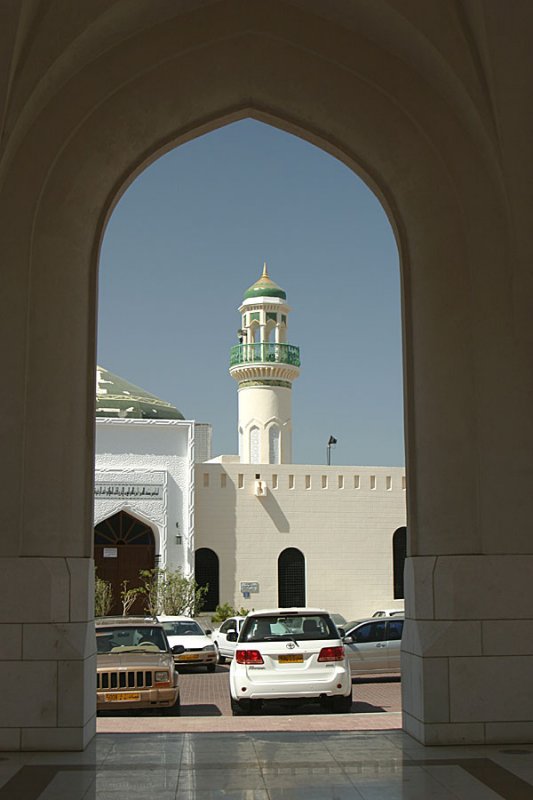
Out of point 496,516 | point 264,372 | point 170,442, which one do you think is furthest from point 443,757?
point 264,372

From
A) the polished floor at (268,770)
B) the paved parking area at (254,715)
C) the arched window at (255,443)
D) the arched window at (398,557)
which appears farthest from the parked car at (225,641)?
the arched window at (255,443)

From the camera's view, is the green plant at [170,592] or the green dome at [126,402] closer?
the green plant at [170,592]

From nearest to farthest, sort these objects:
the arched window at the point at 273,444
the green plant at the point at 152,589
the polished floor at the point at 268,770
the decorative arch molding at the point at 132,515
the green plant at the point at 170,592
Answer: the polished floor at the point at 268,770 → the green plant at the point at 170,592 → the green plant at the point at 152,589 → the decorative arch molding at the point at 132,515 → the arched window at the point at 273,444

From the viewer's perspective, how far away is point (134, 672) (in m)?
12.0

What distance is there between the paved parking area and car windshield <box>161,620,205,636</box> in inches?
37.0

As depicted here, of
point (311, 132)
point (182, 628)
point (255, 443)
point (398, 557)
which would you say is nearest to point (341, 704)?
point (311, 132)

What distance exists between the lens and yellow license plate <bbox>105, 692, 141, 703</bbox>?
1186 cm

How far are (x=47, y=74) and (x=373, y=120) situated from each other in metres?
2.91

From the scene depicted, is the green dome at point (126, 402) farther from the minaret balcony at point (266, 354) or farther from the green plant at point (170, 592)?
the green plant at point (170, 592)

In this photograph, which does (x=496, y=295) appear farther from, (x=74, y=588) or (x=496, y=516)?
(x=74, y=588)

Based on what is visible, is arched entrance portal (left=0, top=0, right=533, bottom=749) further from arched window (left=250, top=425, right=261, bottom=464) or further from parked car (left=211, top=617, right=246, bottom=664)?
arched window (left=250, top=425, right=261, bottom=464)

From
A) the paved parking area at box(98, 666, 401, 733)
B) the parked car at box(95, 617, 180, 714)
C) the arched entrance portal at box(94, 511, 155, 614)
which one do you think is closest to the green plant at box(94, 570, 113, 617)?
the arched entrance portal at box(94, 511, 155, 614)

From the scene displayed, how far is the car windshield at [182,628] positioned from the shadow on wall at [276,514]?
35.7 feet

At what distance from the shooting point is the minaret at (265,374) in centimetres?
3762
